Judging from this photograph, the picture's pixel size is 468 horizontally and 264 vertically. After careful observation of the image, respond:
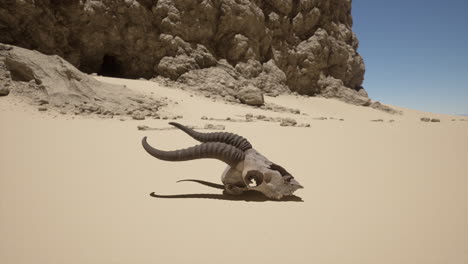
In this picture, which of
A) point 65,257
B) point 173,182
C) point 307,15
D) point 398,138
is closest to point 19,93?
point 173,182

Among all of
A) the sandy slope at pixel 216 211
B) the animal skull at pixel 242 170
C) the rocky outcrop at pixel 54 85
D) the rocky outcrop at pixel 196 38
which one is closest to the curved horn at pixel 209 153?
the animal skull at pixel 242 170

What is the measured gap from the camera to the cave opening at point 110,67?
16.2 m

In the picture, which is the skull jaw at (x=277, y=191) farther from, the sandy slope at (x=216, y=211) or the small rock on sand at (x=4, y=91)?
the small rock on sand at (x=4, y=91)

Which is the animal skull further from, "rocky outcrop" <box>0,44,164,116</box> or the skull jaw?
"rocky outcrop" <box>0,44,164,116</box>

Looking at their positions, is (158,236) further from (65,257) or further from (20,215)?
(20,215)

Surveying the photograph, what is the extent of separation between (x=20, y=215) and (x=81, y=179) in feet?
2.62

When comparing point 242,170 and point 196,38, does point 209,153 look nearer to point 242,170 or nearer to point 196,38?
point 242,170

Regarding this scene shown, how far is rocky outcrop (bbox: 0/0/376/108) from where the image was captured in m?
13.8

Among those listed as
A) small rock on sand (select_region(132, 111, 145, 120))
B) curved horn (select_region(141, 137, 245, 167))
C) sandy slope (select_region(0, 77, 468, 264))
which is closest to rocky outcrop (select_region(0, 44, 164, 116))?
small rock on sand (select_region(132, 111, 145, 120))

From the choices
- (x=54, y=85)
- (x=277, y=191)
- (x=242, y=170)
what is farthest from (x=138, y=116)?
(x=277, y=191)

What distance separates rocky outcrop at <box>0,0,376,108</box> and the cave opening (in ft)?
0.20

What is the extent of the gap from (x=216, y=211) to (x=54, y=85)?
7.40 metres

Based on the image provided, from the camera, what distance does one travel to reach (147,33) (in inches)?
623

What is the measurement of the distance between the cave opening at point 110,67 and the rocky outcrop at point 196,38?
61 mm
